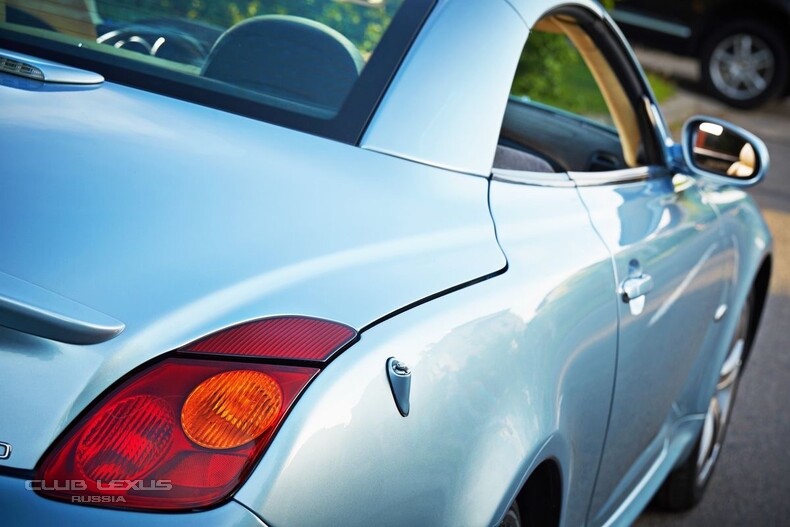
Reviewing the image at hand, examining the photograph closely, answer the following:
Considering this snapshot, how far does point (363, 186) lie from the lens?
1.98m

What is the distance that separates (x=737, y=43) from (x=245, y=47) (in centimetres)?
1141

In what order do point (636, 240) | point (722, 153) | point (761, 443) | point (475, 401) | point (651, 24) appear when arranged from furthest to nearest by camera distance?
1. point (651, 24)
2. point (761, 443)
3. point (722, 153)
4. point (636, 240)
5. point (475, 401)

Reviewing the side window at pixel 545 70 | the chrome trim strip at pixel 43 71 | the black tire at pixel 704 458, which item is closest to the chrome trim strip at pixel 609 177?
the black tire at pixel 704 458

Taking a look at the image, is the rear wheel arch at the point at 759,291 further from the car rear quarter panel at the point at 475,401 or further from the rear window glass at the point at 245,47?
the rear window glass at the point at 245,47

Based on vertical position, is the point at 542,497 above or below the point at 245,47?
below

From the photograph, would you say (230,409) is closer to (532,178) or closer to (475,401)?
(475,401)

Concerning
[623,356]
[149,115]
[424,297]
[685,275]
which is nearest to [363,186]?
[424,297]

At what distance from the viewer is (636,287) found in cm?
256

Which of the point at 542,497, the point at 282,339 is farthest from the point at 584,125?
the point at 282,339

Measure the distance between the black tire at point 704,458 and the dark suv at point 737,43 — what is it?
930 cm

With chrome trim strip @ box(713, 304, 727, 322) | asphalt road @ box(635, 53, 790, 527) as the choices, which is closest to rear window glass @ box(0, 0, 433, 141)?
chrome trim strip @ box(713, 304, 727, 322)

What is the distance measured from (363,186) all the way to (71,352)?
64 cm

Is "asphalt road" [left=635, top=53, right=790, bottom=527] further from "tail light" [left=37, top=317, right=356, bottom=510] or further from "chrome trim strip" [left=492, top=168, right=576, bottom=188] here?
"tail light" [left=37, top=317, right=356, bottom=510]

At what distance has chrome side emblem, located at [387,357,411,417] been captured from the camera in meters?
1.67
